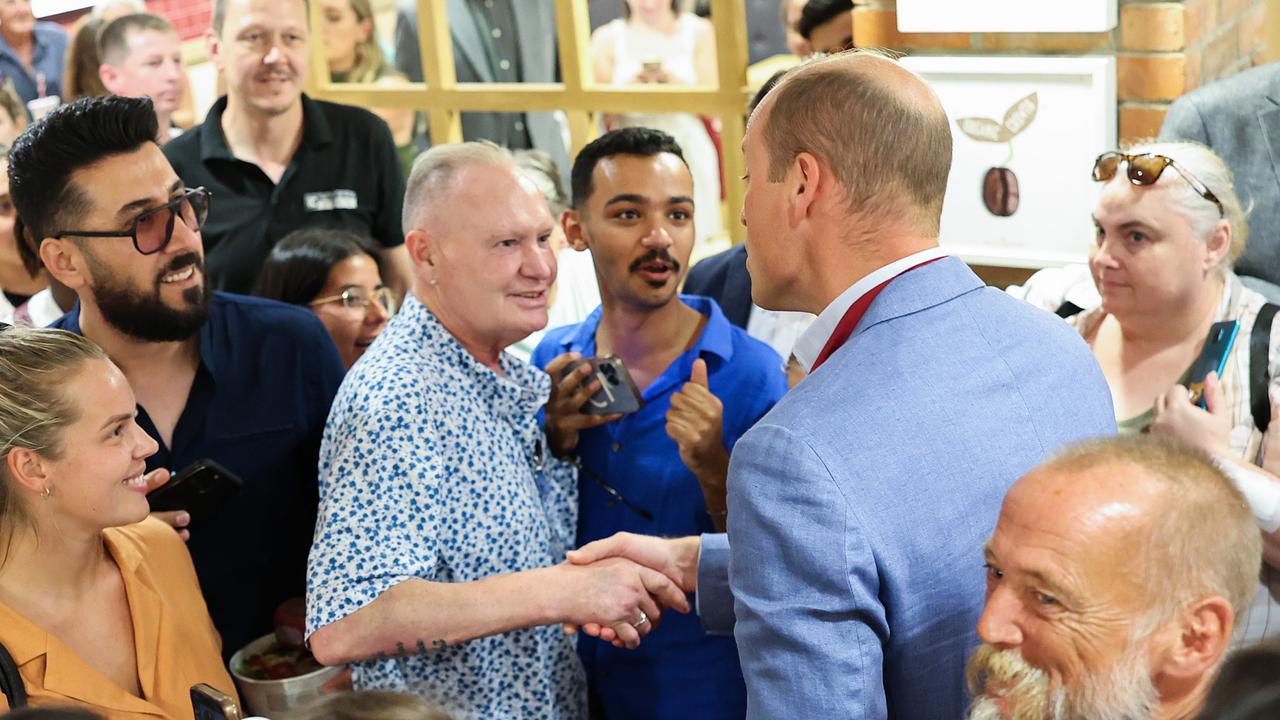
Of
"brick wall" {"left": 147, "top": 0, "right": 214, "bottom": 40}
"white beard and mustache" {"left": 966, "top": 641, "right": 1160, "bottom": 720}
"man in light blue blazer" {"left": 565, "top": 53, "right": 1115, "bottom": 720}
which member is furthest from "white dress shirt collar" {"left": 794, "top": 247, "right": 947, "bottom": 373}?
"brick wall" {"left": 147, "top": 0, "right": 214, "bottom": 40}

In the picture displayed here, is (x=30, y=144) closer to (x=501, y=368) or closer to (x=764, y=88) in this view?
(x=501, y=368)

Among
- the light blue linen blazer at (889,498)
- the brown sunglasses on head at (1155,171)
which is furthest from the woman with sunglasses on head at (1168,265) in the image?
the light blue linen blazer at (889,498)

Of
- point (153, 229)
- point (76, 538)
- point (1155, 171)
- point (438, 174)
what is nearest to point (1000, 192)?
point (1155, 171)

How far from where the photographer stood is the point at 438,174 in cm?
252

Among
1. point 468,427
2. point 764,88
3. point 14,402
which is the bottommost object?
point 468,427

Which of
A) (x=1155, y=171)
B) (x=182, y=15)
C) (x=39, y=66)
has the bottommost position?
(x=1155, y=171)

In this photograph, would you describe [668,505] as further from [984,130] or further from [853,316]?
[984,130]

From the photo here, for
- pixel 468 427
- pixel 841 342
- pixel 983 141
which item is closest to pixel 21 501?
pixel 468 427

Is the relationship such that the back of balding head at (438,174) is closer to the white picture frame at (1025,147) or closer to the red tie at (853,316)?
the red tie at (853,316)

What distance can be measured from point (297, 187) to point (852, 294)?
257 cm

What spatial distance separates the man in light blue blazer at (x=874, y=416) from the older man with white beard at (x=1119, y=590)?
0.13 meters

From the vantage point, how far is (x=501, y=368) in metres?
2.54

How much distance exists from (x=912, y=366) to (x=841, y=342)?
138mm

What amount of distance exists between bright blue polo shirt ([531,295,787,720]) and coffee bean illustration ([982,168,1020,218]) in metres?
0.96
